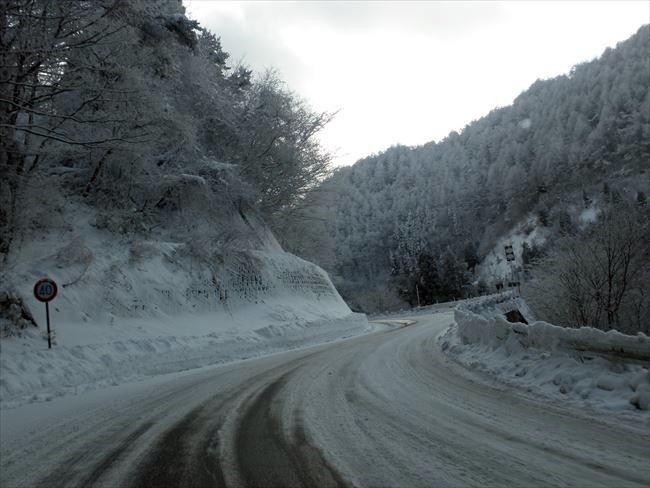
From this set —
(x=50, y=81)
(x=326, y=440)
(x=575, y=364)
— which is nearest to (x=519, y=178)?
(x=50, y=81)

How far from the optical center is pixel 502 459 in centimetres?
375

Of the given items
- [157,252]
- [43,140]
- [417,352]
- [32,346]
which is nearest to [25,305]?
[32,346]

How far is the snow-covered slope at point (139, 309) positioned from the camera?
10523 mm

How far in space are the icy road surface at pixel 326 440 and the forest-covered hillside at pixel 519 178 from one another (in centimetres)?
9853

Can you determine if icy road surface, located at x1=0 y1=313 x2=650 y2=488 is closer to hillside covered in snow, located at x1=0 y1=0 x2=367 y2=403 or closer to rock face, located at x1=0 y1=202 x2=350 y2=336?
hillside covered in snow, located at x1=0 y1=0 x2=367 y2=403

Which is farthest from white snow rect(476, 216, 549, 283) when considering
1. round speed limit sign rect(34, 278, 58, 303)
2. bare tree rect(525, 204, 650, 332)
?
round speed limit sign rect(34, 278, 58, 303)

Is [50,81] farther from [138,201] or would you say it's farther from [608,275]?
[608,275]

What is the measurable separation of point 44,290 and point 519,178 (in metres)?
169

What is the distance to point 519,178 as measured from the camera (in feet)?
523

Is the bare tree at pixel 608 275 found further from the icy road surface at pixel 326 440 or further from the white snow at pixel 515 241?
the white snow at pixel 515 241

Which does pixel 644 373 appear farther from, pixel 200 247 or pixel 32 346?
pixel 200 247

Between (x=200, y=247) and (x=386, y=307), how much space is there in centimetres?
6590

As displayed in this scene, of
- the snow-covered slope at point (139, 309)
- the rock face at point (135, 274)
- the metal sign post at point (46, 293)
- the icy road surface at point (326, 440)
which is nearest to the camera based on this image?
the icy road surface at point (326, 440)

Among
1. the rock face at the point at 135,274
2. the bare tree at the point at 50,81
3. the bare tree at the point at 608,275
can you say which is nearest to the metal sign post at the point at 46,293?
the rock face at the point at 135,274
